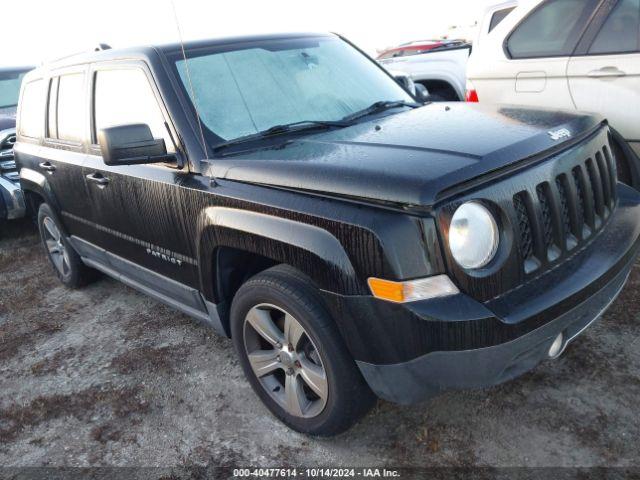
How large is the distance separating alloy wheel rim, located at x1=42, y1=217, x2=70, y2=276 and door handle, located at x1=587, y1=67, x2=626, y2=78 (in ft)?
14.2

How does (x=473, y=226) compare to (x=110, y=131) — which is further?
(x=110, y=131)

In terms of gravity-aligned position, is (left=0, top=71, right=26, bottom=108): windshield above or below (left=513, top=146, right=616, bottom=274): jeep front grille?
above

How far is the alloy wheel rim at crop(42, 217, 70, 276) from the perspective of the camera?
4.75m

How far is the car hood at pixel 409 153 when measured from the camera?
6.59 ft

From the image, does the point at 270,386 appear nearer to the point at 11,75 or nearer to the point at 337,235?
the point at 337,235

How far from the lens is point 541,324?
2.07 m

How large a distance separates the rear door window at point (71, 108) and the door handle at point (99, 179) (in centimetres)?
32

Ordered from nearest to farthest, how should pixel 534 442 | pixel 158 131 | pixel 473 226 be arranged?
pixel 473 226 < pixel 534 442 < pixel 158 131

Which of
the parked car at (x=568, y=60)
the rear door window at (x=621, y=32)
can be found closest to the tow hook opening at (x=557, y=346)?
the parked car at (x=568, y=60)

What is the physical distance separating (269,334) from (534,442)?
1.25 m

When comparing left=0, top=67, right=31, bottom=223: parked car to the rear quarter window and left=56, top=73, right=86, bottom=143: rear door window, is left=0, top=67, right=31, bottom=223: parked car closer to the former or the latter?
the rear quarter window

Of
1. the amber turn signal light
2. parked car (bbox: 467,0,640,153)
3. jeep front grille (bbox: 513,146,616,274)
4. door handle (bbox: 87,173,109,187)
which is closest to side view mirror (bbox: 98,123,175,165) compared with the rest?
door handle (bbox: 87,173,109,187)

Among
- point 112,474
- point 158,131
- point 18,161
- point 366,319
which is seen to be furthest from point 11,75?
point 366,319

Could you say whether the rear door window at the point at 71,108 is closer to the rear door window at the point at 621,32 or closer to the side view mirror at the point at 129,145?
the side view mirror at the point at 129,145
